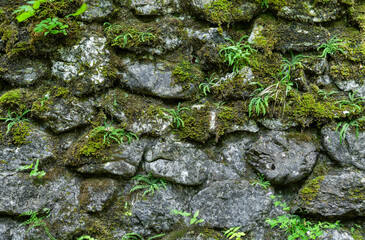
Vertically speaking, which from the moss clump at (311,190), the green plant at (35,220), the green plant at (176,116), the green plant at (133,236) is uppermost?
the green plant at (176,116)

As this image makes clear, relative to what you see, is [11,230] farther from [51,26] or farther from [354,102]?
[354,102]

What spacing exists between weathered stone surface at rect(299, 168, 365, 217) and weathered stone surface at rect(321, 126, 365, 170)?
0.45 feet

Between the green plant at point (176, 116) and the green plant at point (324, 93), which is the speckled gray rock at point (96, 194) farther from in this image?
the green plant at point (324, 93)

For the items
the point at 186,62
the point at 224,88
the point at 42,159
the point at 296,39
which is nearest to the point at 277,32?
the point at 296,39

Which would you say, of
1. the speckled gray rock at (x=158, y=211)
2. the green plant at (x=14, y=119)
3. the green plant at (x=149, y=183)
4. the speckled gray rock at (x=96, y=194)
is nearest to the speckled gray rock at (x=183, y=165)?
the green plant at (x=149, y=183)

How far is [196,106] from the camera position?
12.8 feet

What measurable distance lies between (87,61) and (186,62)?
4.88ft

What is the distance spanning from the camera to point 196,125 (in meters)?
3.77

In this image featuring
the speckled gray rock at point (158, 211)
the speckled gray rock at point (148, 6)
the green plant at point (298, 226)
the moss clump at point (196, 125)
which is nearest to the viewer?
the green plant at point (298, 226)

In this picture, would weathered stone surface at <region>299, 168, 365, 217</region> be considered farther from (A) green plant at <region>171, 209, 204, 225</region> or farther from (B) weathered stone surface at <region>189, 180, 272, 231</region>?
(A) green plant at <region>171, 209, 204, 225</region>

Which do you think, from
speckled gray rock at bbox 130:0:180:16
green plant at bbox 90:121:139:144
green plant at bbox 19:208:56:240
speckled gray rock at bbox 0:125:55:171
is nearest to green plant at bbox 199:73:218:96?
green plant at bbox 90:121:139:144

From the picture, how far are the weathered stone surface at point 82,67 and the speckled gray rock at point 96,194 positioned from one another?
1.32 m

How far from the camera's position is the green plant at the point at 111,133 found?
11.9ft

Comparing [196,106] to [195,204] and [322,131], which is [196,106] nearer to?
[195,204]
